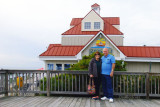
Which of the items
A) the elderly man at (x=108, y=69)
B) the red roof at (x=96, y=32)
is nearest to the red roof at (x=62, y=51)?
the red roof at (x=96, y=32)

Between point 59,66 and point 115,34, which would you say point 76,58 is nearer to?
point 59,66

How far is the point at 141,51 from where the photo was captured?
16672mm

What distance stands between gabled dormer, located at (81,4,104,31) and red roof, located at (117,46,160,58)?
17.5 feet

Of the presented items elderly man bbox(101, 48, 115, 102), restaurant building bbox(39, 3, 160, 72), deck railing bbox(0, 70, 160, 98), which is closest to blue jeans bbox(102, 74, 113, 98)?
elderly man bbox(101, 48, 115, 102)

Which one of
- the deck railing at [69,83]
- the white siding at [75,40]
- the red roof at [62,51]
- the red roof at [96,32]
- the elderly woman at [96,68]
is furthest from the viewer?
the white siding at [75,40]

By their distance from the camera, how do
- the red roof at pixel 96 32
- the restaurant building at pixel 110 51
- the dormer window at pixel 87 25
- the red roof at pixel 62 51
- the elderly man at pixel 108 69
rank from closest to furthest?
1. the elderly man at pixel 108 69
2. the restaurant building at pixel 110 51
3. the red roof at pixel 62 51
4. the red roof at pixel 96 32
5. the dormer window at pixel 87 25

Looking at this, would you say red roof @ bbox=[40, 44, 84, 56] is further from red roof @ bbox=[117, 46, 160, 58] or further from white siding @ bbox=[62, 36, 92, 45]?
red roof @ bbox=[117, 46, 160, 58]

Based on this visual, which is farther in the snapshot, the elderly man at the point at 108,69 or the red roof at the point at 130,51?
the red roof at the point at 130,51

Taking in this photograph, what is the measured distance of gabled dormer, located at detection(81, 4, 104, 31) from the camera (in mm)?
21062

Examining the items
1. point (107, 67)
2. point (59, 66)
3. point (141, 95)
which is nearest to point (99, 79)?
point (107, 67)

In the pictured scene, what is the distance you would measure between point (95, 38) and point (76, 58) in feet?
8.90

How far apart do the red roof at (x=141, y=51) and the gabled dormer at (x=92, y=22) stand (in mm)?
5333

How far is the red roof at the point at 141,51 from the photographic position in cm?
1617

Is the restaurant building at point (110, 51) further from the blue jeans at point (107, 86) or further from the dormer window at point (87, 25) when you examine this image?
the blue jeans at point (107, 86)
